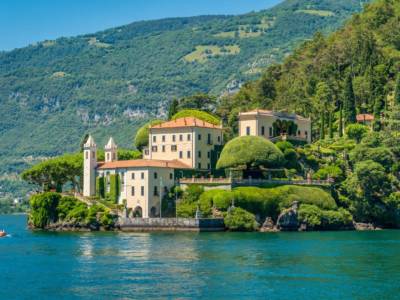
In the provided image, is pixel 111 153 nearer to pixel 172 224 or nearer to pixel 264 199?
pixel 172 224

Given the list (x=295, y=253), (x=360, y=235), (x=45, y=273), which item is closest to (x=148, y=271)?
(x=45, y=273)

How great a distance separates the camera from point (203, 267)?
264ft

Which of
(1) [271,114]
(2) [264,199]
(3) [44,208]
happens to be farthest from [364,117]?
(3) [44,208]

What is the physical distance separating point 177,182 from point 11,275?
50.7 m

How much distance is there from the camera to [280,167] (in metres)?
130

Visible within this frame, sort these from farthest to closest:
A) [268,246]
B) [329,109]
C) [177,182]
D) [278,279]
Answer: [329,109]
[177,182]
[268,246]
[278,279]

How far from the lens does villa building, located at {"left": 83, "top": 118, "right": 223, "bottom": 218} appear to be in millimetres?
125812

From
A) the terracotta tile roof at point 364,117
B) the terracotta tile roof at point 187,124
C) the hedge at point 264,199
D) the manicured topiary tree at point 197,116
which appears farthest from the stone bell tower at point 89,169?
the terracotta tile roof at point 364,117

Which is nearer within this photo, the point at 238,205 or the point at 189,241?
the point at 189,241

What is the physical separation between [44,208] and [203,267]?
52.9m

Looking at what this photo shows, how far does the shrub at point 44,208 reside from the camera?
129 metres

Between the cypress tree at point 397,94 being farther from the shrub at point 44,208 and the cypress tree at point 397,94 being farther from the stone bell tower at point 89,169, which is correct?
the shrub at point 44,208

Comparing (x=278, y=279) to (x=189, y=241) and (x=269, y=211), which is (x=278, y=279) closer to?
(x=189, y=241)

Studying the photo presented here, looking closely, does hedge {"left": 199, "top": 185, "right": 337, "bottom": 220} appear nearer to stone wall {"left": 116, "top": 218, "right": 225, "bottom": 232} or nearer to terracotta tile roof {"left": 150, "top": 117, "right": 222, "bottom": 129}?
stone wall {"left": 116, "top": 218, "right": 225, "bottom": 232}
